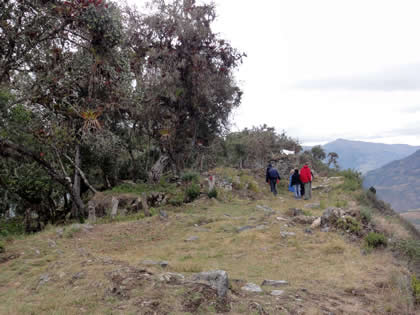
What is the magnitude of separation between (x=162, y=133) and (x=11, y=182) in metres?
7.44

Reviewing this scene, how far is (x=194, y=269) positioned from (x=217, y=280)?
5.25ft

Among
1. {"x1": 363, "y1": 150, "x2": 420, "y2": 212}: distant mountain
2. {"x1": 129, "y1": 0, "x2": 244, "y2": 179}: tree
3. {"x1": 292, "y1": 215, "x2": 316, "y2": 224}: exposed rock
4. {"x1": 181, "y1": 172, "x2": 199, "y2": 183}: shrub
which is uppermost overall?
{"x1": 129, "y1": 0, "x2": 244, "y2": 179}: tree

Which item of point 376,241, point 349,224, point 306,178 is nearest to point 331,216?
point 349,224

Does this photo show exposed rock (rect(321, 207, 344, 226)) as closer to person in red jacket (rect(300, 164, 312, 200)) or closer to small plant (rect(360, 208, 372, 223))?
small plant (rect(360, 208, 372, 223))

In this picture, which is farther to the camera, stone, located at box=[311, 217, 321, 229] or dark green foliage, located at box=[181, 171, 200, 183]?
dark green foliage, located at box=[181, 171, 200, 183]

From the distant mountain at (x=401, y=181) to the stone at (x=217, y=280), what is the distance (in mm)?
138767

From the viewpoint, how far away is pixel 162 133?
17.5m

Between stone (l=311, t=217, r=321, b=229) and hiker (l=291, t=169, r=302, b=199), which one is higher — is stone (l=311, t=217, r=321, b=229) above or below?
below

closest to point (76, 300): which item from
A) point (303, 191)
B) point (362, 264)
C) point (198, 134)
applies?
point (362, 264)

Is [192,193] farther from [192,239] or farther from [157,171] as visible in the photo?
[192,239]

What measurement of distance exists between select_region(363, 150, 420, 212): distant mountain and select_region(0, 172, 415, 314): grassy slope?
440 feet

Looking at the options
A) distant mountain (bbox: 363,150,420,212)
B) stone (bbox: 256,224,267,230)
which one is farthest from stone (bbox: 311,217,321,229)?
distant mountain (bbox: 363,150,420,212)

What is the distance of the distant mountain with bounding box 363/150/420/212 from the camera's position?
449 ft

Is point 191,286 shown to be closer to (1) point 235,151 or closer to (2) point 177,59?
(2) point 177,59
